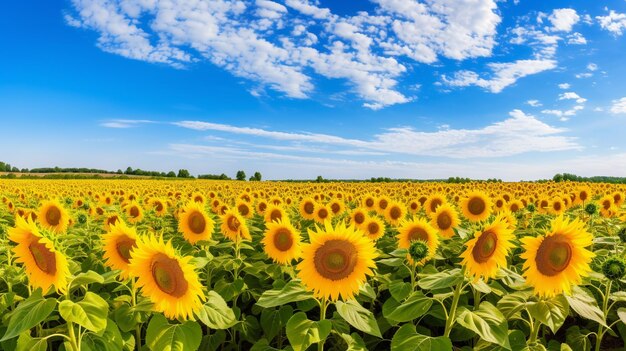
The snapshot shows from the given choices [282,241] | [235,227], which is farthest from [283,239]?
[235,227]

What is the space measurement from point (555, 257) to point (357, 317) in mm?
1599

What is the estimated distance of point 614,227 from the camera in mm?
7441

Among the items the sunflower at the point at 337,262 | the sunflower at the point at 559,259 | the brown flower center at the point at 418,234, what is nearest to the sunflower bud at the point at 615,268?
the sunflower at the point at 559,259

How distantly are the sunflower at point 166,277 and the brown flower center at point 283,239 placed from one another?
79.3 inches

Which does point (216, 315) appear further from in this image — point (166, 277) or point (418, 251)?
point (418, 251)

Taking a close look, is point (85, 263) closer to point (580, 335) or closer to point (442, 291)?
point (442, 291)

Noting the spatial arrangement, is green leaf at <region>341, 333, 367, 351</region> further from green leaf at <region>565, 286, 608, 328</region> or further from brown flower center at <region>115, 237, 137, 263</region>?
brown flower center at <region>115, 237, 137, 263</region>

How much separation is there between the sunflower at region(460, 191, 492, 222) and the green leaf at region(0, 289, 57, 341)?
23.6ft

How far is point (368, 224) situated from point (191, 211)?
2760 millimetres

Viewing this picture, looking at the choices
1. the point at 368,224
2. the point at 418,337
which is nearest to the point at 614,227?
the point at 368,224

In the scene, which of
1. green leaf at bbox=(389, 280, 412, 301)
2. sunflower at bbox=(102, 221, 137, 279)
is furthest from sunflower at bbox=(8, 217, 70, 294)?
green leaf at bbox=(389, 280, 412, 301)

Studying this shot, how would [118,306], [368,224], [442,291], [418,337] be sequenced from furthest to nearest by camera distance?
[368,224] < [442,291] < [118,306] < [418,337]

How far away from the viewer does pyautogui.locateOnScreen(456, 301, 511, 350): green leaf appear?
3.07 meters

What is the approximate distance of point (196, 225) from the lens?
598 cm
